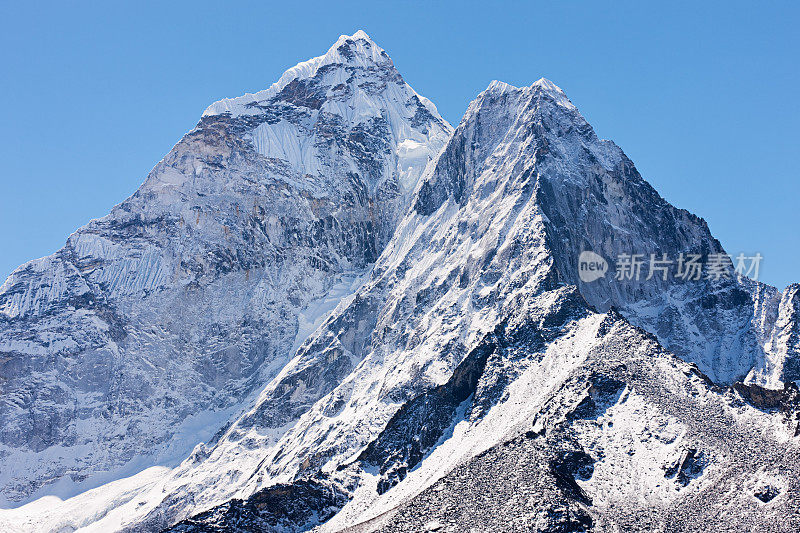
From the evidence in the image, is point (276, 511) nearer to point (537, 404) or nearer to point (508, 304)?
point (537, 404)

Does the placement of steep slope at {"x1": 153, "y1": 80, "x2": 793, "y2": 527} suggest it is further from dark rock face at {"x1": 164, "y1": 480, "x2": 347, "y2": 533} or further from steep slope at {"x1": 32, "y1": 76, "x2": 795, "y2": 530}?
dark rock face at {"x1": 164, "y1": 480, "x2": 347, "y2": 533}

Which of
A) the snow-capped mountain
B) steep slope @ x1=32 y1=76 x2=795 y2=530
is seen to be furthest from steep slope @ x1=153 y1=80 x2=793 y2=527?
the snow-capped mountain

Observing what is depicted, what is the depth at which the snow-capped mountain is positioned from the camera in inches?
3989

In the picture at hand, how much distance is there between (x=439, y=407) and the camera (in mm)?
136375

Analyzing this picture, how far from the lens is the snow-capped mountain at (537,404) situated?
10131 cm

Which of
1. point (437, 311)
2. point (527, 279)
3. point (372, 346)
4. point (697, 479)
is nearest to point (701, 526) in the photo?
point (697, 479)

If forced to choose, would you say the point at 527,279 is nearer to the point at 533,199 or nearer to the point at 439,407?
the point at 533,199

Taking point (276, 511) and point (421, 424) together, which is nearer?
point (276, 511)

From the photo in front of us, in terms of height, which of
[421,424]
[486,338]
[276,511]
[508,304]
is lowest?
[276,511]

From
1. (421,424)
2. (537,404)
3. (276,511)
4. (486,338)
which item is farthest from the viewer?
(486,338)

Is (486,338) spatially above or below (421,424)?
above

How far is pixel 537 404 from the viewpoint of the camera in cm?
12294

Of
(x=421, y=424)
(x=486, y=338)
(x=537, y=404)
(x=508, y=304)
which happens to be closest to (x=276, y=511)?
(x=421, y=424)

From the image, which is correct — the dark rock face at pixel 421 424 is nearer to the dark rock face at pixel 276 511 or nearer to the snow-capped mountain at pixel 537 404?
the snow-capped mountain at pixel 537 404
